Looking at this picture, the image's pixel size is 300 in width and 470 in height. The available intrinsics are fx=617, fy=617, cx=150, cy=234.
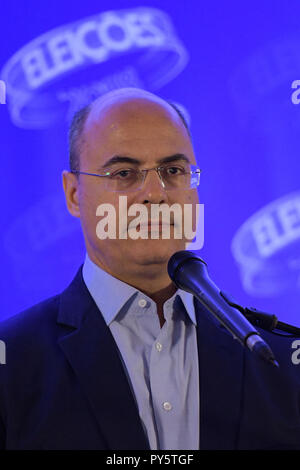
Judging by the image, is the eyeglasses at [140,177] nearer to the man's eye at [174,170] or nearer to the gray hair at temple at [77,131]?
the man's eye at [174,170]

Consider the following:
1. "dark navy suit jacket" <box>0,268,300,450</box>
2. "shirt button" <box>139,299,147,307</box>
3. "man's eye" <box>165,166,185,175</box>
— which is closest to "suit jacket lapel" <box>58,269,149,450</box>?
"dark navy suit jacket" <box>0,268,300,450</box>

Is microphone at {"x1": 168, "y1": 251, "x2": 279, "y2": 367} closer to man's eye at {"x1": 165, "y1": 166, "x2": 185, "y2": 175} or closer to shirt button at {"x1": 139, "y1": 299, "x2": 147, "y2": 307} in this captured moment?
shirt button at {"x1": 139, "y1": 299, "x2": 147, "y2": 307}

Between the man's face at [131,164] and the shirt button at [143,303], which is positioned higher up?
the man's face at [131,164]

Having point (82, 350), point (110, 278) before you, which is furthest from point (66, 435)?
point (110, 278)

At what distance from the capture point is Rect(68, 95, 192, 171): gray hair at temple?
77.0 inches

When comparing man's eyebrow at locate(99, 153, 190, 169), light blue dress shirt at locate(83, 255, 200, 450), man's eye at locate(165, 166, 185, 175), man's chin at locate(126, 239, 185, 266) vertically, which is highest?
man's eyebrow at locate(99, 153, 190, 169)

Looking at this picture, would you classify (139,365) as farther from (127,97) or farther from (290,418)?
(127,97)

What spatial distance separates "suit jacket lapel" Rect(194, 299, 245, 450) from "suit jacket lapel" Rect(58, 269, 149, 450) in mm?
174

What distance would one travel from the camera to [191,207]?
1867 millimetres

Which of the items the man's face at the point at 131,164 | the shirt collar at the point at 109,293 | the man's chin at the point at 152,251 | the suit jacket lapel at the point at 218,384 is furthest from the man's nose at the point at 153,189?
the suit jacket lapel at the point at 218,384

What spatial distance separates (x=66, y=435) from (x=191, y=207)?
76 centimetres

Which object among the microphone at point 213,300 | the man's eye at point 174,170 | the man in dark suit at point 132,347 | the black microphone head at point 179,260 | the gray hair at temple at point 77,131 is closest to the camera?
the microphone at point 213,300

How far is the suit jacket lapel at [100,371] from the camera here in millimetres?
1474
